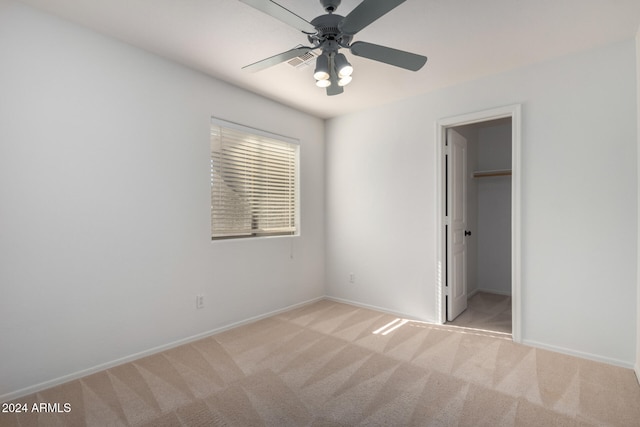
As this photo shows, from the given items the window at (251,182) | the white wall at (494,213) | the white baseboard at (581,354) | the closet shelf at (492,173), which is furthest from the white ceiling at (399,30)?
the white baseboard at (581,354)

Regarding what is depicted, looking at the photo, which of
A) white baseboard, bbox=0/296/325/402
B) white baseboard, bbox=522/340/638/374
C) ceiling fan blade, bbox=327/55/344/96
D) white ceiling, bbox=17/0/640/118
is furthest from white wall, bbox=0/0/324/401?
white baseboard, bbox=522/340/638/374

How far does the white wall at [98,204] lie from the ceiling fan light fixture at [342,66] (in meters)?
1.72

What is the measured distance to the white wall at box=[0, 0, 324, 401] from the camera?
82.9 inches

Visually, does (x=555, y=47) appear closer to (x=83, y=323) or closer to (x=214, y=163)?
(x=214, y=163)

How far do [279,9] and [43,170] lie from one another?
196 cm

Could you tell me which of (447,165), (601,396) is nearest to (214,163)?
(447,165)

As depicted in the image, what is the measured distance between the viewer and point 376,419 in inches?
74.4

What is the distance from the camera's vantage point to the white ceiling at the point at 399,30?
2080 millimetres

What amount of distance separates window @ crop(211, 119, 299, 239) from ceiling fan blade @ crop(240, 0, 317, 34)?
5.73 ft

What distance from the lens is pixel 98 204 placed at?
2434 millimetres

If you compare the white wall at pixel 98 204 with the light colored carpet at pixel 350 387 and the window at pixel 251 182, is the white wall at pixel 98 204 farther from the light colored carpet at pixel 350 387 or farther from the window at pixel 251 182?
the light colored carpet at pixel 350 387

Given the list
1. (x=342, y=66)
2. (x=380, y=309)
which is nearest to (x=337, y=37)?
(x=342, y=66)

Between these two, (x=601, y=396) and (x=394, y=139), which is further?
(x=394, y=139)

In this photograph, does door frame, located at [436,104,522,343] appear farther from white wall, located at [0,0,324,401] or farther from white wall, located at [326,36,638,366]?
white wall, located at [0,0,324,401]
